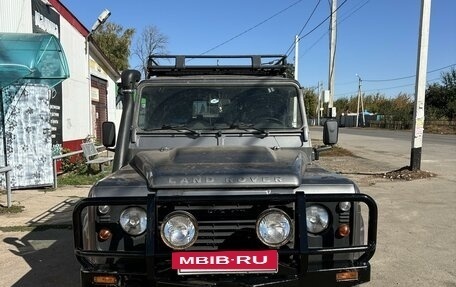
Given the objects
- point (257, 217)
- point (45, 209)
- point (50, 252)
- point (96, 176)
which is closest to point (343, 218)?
point (257, 217)

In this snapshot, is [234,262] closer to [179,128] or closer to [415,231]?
[179,128]

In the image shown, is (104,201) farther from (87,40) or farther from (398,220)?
(87,40)

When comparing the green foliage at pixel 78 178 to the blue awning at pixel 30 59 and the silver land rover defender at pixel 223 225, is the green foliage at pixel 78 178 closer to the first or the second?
the blue awning at pixel 30 59

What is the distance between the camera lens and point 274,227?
3.22 meters

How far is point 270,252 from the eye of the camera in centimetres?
314

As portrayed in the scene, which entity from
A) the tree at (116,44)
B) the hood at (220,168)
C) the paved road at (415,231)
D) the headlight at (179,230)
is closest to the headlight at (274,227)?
the hood at (220,168)

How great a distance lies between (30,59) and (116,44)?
35.8m

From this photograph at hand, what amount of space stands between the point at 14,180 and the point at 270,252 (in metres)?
9.42

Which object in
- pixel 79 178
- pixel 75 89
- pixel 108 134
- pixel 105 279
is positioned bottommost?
pixel 79 178

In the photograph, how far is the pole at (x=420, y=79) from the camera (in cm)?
1290

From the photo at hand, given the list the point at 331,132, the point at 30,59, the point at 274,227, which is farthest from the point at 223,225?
the point at 30,59

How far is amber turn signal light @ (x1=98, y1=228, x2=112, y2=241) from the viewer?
344cm

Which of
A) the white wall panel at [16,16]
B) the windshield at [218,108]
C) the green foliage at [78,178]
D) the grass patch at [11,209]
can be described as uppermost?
the white wall panel at [16,16]

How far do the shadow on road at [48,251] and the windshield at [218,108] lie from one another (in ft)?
6.31
